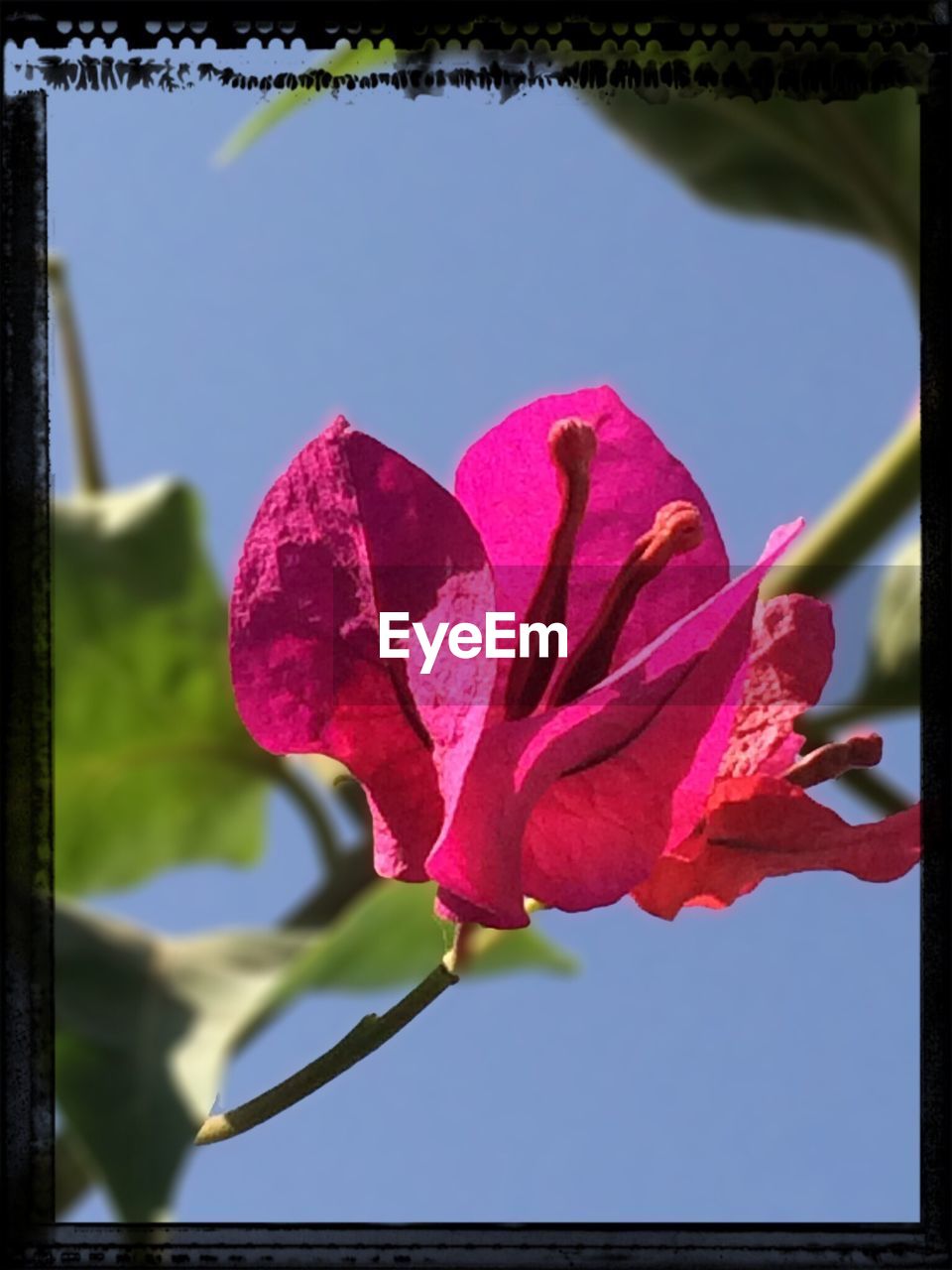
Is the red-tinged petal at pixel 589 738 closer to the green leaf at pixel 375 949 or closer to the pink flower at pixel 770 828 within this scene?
the pink flower at pixel 770 828

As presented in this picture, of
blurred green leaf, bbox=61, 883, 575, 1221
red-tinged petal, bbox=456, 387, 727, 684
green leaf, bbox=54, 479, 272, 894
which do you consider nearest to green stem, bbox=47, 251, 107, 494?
green leaf, bbox=54, 479, 272, 894

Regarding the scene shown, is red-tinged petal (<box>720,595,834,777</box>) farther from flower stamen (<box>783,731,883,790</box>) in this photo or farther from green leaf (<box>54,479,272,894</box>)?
green leaf (<box>54,479,272,894</box>)

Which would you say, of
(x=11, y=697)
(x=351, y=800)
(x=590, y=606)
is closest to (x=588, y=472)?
(x=590, y=606)

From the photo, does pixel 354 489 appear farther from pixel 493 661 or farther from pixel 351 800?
pixel 351 800

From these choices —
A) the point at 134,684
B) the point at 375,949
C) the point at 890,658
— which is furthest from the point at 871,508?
the point at 134,684

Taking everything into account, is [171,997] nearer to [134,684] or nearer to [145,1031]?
[145,1031]
